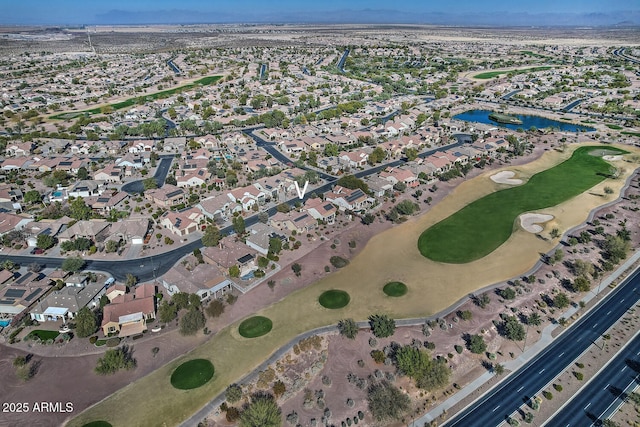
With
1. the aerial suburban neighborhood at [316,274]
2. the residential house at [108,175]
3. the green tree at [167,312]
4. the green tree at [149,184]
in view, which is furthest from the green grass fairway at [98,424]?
the residential house at [108,175]

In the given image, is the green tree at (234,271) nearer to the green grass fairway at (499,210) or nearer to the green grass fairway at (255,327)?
the green grass fairway at (255,327)

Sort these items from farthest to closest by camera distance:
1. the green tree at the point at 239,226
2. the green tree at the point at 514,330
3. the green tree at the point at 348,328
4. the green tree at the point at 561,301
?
the green tree at the point at 239,226 → the green tree at the point at 561,301 → the green tree at the point at 348,328 → the green tree at the point at 514,330

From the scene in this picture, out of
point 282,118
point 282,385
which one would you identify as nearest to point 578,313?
point 282,385

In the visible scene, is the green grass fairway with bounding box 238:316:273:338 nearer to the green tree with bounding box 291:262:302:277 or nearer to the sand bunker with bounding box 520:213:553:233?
the green tree with bounding box 291:262:302:277

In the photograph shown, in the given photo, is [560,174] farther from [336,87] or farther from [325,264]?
[336,87]

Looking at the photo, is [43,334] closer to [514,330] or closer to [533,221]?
[514,330]

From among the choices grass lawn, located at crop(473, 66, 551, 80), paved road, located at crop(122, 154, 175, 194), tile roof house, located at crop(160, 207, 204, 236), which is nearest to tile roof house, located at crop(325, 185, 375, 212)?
tile roof house, located at crop(160, 207, 204, 236)
